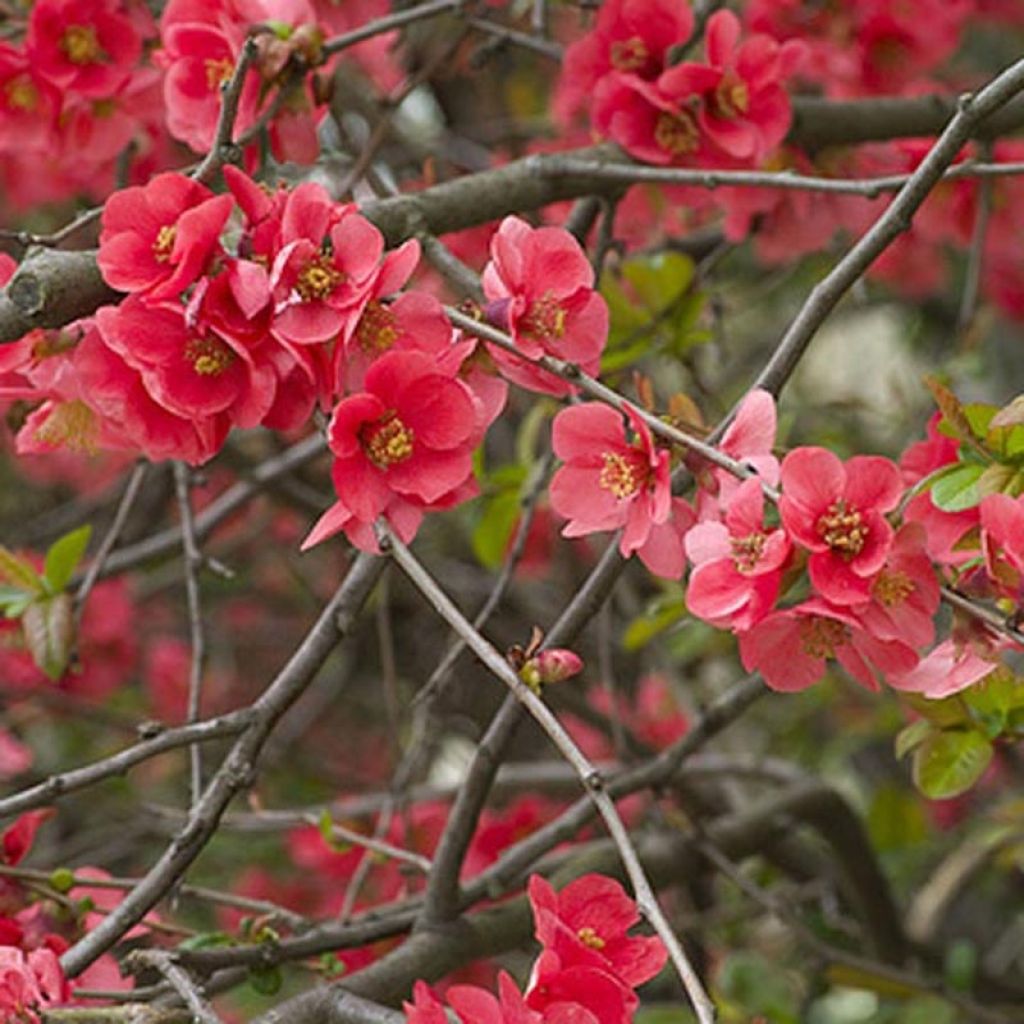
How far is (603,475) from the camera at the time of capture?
88 cm

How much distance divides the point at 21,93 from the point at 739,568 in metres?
0.73

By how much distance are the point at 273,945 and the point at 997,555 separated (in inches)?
19.2

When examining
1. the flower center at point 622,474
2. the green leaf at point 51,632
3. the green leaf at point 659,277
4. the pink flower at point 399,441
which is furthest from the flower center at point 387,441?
the green leaf at point 659,277

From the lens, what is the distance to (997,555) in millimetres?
794

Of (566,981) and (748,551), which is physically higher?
(748,551)

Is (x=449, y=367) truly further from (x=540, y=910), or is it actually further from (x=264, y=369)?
(x=540, y=910)

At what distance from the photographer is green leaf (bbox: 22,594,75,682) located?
120 cm

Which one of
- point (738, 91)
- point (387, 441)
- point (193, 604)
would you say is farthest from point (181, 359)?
point (738, 91)

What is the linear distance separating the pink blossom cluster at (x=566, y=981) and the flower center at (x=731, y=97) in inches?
24.8

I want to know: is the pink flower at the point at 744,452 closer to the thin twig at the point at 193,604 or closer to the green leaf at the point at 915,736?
the green leaf at the point at 915,736

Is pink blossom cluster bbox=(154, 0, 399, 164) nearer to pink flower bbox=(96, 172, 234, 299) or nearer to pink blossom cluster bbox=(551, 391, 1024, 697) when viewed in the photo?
pink flower bbox=(96, 172, 234, 299)

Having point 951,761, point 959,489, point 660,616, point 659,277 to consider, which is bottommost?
point 660,616

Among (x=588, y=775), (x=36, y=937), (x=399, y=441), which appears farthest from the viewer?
(x=36, y=937)

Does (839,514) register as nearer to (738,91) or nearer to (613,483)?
(613,483)
